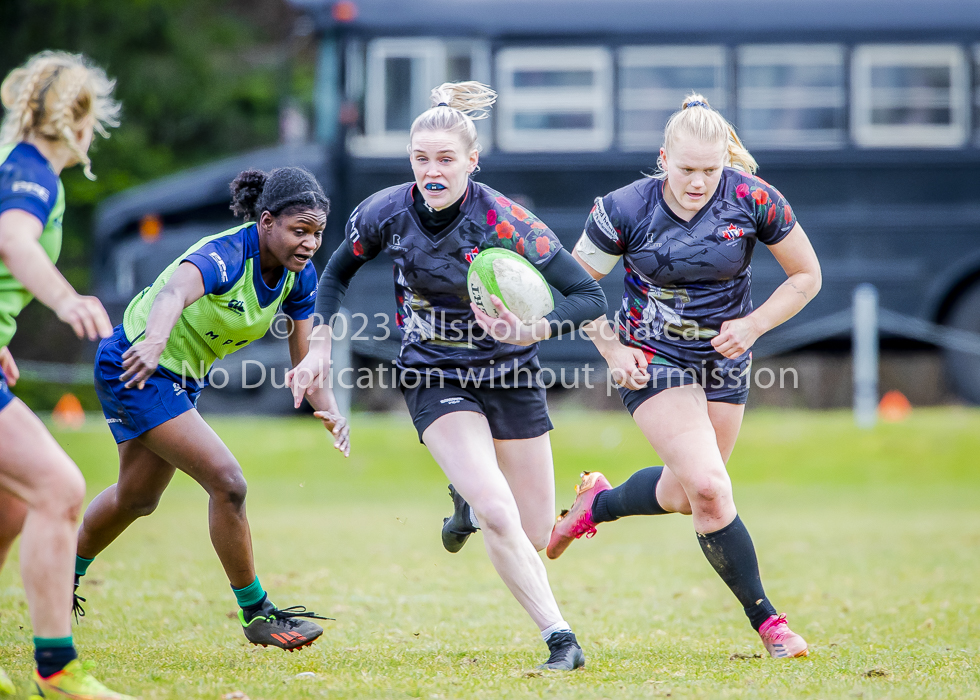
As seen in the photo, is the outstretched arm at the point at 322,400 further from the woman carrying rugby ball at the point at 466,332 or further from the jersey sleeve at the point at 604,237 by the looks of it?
the jersey sleeve at the point at 604,237

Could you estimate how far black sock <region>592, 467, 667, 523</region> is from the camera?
5.19 metres

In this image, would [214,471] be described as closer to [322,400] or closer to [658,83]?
[322,400]

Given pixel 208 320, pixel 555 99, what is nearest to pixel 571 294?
pixel 208 320

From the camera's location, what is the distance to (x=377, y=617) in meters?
5.55

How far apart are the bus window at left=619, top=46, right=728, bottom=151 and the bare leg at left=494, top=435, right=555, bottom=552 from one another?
26.3 feet

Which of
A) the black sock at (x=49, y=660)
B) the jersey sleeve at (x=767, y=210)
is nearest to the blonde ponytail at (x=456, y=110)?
the jersey sleeve at (x=767, y=210)

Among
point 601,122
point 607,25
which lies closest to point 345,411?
point 601,122

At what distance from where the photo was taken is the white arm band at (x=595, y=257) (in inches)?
187

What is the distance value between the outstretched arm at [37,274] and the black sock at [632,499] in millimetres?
2705

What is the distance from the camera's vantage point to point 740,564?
15.0 feet

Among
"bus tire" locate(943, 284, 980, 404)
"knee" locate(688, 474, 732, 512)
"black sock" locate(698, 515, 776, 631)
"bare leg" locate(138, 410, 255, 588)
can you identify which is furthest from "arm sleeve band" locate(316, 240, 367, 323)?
"bus tire" locate(943, 284, 980, 404)

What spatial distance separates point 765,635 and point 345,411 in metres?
7.95

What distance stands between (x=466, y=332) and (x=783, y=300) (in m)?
1.35

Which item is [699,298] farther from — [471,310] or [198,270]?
[198,270]
